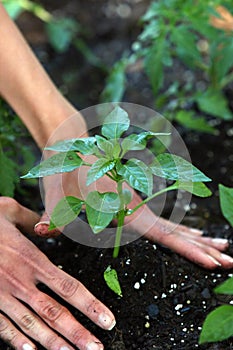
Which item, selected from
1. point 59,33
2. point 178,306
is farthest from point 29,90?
point 59,33

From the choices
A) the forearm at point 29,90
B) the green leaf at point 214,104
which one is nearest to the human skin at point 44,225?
the forearm at point 29,90

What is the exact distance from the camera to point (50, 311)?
4.83ft

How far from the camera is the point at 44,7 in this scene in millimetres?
3400

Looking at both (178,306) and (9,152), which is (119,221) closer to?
(178,306)

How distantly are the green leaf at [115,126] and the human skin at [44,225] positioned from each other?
234 millimetres

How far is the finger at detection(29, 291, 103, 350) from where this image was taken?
1441 mm

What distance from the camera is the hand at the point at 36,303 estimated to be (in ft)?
4.76

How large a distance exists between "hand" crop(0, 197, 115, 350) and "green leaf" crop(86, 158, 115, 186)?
0.27 m

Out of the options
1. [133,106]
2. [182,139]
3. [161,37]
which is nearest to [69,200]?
[161,37]

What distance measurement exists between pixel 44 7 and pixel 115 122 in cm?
209

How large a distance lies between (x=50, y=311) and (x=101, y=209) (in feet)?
0.88

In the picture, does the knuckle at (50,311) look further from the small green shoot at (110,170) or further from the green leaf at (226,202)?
the green leaf at (226,202)

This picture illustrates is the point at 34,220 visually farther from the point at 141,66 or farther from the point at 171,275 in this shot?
the point at 141,66

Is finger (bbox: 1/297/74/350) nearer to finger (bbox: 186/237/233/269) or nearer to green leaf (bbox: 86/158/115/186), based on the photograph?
green leaf (bbox: 86/158/115/186)
